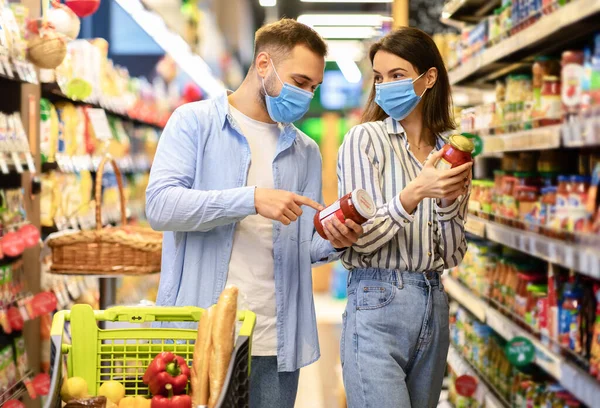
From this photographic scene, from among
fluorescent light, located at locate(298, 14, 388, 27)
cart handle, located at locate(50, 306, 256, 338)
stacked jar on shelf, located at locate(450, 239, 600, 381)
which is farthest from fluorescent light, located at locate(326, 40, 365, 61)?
cart handle, located at locate(50, 306, 256, 338)

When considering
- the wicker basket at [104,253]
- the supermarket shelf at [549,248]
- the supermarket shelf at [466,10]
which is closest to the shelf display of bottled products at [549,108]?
the supermarket shelf at [549,248]

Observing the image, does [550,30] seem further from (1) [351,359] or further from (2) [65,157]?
(2) [65,157]

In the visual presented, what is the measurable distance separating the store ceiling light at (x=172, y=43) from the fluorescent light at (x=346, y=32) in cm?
201

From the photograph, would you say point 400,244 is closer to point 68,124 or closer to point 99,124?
point 99,124

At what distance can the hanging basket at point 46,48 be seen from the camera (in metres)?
3.99

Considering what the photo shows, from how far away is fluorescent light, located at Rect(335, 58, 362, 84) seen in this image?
1788cm

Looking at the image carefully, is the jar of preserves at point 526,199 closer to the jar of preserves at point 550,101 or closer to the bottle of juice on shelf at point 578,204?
the jar of preserves at point 550,101

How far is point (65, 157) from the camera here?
4.86 meters

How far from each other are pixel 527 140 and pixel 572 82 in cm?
44

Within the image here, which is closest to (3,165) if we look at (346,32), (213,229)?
(213,229)

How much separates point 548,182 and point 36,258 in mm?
2627

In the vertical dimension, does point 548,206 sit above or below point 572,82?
below

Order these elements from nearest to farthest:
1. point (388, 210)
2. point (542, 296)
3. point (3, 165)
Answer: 1. point (388, 210)
2. point (542, 296)
3. point (3, 165)

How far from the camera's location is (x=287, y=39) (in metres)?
2.64
